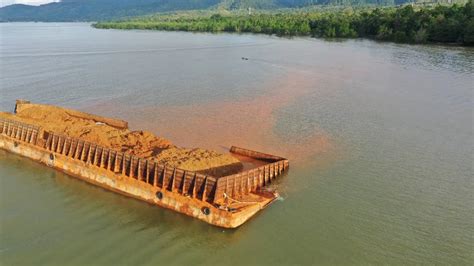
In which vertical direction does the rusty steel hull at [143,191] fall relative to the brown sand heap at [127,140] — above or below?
below

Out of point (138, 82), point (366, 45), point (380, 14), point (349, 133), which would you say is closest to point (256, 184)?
point (349, 133)

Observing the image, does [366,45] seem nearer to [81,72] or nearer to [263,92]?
[263,92]

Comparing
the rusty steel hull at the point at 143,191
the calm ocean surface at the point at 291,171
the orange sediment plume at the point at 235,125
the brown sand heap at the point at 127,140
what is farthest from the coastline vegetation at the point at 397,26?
the rusty steel hull at the point at 143,191

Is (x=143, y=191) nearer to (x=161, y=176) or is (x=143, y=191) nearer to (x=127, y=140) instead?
(x=161, y=176)

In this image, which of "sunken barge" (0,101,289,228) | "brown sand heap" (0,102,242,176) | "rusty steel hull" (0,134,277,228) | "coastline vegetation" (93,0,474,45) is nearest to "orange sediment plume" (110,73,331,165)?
"sunken barge" (0,101,289,228)

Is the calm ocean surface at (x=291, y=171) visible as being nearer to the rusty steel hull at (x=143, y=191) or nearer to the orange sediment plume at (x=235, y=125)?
the orange sediment plume at (x=235, y=125)

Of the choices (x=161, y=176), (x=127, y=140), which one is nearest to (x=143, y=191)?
(x=161, y=176)
